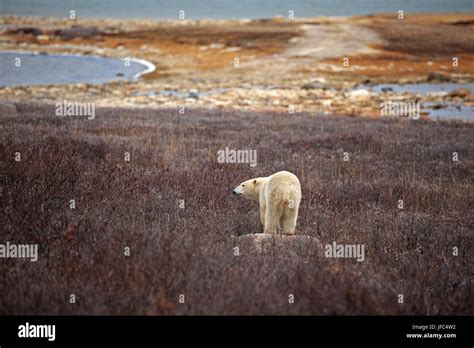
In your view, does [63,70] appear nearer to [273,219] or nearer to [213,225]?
[213,225]

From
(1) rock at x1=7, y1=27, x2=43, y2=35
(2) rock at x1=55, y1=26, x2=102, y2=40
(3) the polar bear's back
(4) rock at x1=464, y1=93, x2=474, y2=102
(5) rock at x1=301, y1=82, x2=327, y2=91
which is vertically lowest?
(3) the polar bear's back

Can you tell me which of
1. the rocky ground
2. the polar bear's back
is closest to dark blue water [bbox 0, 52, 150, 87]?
the rocky ground

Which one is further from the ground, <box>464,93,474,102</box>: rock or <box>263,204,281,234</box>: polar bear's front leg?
<box>464,93,474,102</box>: rock

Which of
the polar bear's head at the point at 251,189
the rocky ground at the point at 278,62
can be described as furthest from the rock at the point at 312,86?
the polar bear's head at the point at 251,189

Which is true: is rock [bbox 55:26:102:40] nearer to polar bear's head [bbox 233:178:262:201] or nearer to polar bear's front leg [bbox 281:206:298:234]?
polar bear's head [bbox 233:178:262:201]

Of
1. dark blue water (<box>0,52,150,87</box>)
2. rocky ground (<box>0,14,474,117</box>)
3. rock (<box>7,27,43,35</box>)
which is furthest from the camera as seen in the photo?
rock (<box>7,27,43,35</box>)

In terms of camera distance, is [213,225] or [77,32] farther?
[77,32]

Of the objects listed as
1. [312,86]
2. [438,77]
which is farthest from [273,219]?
[438,77]
